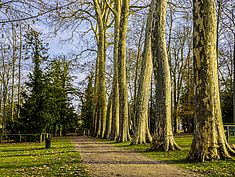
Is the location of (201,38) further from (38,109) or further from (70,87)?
(70,87)

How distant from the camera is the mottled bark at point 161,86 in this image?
15055mm

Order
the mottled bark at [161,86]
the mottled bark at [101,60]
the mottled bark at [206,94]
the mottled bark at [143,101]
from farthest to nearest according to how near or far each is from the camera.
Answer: the mottled bark at [101,60], the mottled bark at [143,101], the mottled bark at [161,86], the mottled bark at [206,94]

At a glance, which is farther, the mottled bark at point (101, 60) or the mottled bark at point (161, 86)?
the mottled bark at point (101, 60)

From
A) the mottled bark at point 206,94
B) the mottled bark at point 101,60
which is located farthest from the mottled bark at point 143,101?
the mottled bark at point 101,60

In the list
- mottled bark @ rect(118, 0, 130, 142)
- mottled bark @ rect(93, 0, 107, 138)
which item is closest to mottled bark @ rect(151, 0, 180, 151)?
mottled bark @ rect(118, 0, 130, 142)

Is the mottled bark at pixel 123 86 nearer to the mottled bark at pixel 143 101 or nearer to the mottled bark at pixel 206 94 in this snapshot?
the mottled bark at pixel 143 101

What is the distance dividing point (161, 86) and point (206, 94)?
445 centimetres

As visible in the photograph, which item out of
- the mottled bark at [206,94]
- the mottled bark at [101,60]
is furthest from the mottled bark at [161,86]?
the mottled bark at [101,60]

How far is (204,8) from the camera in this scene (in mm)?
11461

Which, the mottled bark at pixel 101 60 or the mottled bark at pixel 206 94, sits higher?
the mottled bark at pixel 101 60

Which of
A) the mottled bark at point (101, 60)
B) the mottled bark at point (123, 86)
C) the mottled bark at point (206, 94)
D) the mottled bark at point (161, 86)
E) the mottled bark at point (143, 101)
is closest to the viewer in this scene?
the mottled bark at point (206, 94)

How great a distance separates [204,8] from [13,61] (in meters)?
29.6

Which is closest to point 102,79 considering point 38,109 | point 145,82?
point 38,109

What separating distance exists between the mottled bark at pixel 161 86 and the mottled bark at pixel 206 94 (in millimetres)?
3785
